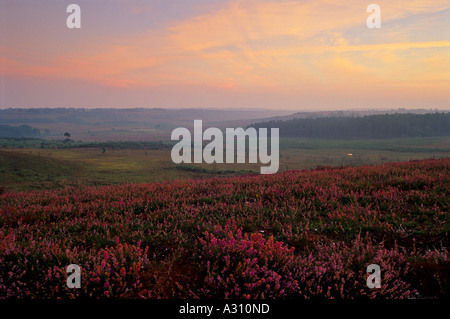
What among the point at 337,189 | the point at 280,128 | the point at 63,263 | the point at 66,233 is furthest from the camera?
the point at 280,128

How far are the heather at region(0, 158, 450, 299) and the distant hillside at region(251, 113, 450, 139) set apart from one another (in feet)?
513

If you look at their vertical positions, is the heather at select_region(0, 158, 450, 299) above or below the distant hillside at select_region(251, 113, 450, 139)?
below

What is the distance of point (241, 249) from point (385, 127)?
16610cm

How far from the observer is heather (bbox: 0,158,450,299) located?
3.17 m

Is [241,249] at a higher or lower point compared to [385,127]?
lower

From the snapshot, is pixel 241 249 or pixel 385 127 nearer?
pixel 241 249

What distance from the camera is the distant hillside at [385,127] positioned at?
139 meters

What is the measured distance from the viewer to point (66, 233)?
17.5ft

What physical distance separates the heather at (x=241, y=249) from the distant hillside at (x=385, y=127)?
156408 millimetres

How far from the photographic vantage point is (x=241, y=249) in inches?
144

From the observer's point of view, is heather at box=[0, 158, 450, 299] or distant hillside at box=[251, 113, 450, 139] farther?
distant hillside at box=[251, 113, 450, 139]

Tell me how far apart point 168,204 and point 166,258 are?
3396 millimetres
